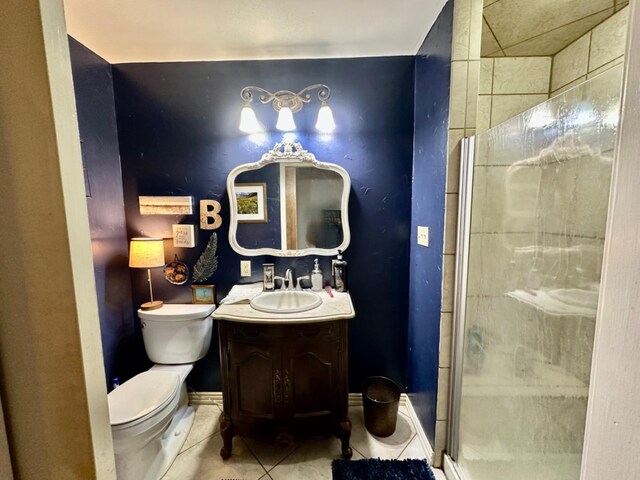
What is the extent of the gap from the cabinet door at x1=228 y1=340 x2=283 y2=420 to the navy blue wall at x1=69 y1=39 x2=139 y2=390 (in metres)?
0.85

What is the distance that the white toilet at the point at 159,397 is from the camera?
1229 millimetres

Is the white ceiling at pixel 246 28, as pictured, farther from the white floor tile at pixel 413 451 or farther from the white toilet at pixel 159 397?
the white floor tile at pixel 413 451

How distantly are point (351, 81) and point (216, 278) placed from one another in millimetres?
1571

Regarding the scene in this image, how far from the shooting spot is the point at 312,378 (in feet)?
4.59

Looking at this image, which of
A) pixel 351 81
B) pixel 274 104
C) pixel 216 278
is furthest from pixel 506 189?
pixel 216 278

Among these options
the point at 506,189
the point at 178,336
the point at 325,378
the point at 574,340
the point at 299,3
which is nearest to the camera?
the point at 574,340

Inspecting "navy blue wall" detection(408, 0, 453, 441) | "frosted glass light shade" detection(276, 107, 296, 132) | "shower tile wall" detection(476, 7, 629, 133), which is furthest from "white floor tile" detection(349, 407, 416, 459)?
"frosted glass light shade" detection(276, 107, 296, 132)

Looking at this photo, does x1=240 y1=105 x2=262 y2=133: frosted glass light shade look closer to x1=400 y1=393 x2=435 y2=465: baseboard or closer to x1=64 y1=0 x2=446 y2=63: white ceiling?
x1=64 y1=0 x2=446 y2=63: white ceiling

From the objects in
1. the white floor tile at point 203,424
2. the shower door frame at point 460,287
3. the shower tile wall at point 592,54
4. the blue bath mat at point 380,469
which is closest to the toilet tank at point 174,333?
the white floor tile at point 203,424

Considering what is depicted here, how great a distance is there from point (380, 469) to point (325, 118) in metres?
1.98

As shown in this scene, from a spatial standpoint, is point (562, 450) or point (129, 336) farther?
point (129, 336)

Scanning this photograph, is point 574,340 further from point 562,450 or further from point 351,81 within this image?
point 351,81

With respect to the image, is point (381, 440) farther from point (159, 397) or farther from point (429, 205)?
point (429, 205)

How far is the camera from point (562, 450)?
77cm
